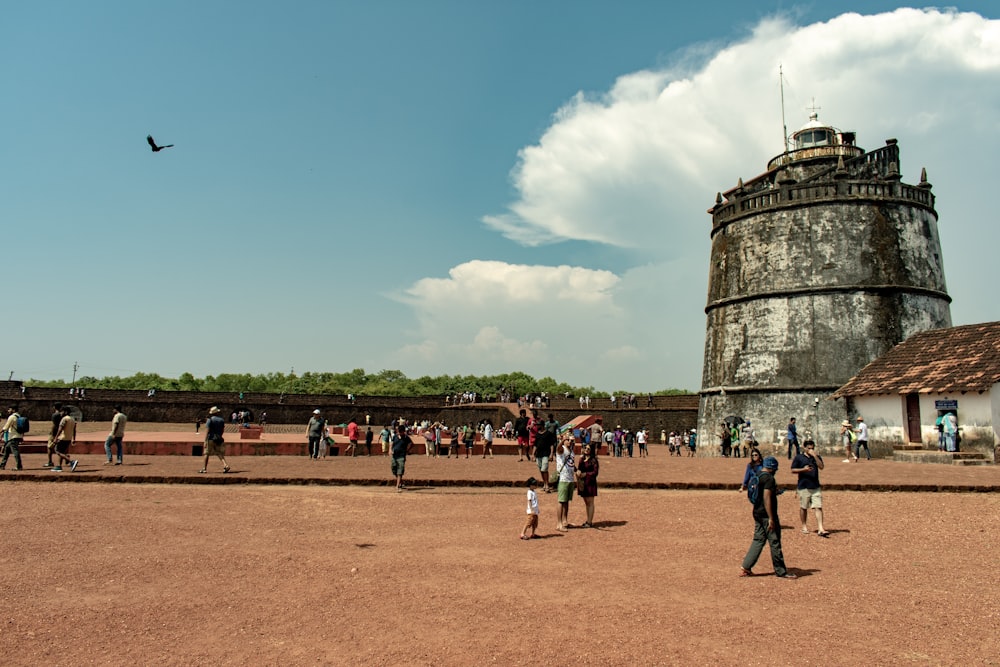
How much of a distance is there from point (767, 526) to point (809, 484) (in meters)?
2.15

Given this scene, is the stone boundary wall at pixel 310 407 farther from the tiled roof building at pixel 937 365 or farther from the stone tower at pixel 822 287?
the tiled roof building at pixel 937 365

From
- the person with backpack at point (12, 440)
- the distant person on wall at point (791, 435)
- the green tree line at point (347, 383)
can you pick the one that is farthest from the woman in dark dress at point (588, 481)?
the green tree line at point (347, 383)

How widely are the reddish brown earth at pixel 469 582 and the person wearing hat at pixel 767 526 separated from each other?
0.19m

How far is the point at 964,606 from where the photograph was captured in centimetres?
496

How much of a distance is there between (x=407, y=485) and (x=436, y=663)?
295 inches

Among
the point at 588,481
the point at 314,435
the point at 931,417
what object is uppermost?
the point at 931,417

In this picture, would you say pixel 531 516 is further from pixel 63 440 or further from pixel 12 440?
pixel 12 440

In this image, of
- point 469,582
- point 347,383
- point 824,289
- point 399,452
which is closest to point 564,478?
point 469,582

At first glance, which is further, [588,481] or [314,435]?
[314,435]

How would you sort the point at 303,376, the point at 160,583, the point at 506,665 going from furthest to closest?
the point at 303,376 < the point at 160,583 < the point at 506,665

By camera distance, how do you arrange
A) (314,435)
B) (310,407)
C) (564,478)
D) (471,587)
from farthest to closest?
(310,407)
(314,435)
(564,478)
(471,587)

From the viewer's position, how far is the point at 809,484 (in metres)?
7.50

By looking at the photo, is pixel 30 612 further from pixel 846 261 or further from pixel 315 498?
pixel 846 261

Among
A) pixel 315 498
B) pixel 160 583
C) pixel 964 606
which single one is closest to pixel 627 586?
pixel 964 606
